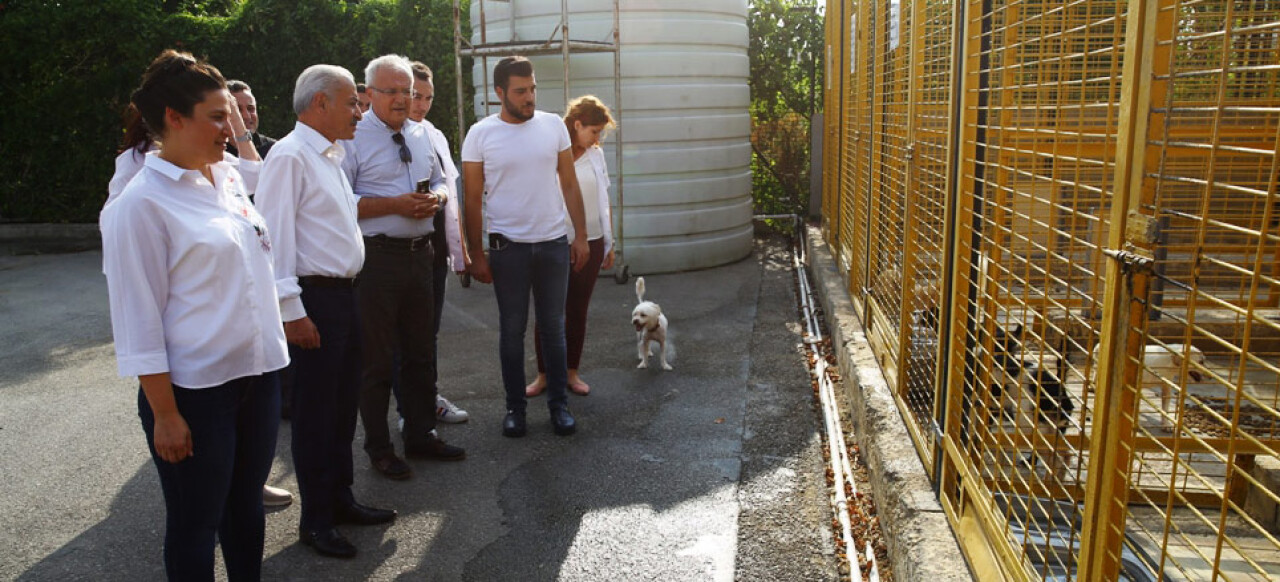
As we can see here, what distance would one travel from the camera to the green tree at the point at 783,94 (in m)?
12.8

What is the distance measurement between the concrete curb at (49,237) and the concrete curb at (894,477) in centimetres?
1187

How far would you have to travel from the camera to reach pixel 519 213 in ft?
15.8

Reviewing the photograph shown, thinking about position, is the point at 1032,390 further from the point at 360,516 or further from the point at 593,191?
the point at 360,516

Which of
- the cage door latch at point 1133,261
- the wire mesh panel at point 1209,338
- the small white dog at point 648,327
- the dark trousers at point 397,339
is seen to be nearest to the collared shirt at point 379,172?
the dark trousers at point 397,339

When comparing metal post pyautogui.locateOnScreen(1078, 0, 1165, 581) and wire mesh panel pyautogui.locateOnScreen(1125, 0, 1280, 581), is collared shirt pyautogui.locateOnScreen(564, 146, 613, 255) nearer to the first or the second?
wire mesh panel pyautogui.locateOnScreen(1125, 0, 1280, 581)

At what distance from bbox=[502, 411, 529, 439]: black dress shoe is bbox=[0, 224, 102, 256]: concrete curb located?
10.6 metres

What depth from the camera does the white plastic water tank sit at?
31.1ft

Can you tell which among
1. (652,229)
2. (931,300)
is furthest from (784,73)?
(931,300)

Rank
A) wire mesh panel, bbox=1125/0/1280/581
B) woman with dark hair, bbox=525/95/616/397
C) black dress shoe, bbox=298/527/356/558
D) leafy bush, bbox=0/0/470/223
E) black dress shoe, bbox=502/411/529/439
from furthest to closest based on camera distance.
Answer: leafy bush, bbox=0/0/470/223
woman with dark hair, bbox=525/95/616/397
black dress shoe, bbox=502/411/529/439
black dress shoe, bbox=298/527/356/558
wire mesh panel, bbox=1125/0/1280/581

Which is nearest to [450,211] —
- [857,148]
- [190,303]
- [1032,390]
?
[190,303]

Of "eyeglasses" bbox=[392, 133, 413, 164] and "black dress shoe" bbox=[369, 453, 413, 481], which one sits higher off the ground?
"eyeglasses" bbox=[392, 133, 413, 164]

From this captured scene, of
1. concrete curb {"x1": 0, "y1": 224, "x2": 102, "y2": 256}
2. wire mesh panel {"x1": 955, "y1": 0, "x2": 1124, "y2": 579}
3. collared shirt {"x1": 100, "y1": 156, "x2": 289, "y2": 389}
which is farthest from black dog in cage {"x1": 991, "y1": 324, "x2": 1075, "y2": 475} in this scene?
concrete curb {"x1": 0, "y1": 224, "x2": 102, "y2": 256}

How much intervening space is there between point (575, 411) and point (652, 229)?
4.71m

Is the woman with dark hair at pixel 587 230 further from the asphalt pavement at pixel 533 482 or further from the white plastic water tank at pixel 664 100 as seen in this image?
the white plastic water tank at pixel 664 100
